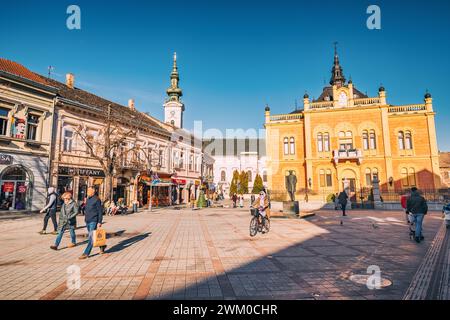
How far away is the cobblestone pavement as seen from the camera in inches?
176

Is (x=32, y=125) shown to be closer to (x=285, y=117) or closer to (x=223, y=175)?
(x=285, y=117)

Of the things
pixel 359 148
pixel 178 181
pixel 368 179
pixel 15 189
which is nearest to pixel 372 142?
pixel 359 148

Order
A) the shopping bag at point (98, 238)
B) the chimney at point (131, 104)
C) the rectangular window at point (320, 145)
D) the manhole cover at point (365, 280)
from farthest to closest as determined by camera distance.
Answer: the rectangular window at point (320, 145)
the chimney at point (131, 104)
the shopping bag at point (98, 238)
the manhole cover at point (365, 280)

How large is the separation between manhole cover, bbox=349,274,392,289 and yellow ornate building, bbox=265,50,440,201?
89.9 feet

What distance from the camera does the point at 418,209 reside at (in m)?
9.16

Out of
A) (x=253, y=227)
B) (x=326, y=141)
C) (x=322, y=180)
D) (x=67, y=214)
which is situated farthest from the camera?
(x=326, y=141)

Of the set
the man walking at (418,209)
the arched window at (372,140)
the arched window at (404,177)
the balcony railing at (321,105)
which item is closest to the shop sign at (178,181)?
the balcony railing at (321,105)

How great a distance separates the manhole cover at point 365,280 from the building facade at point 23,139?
854 inches

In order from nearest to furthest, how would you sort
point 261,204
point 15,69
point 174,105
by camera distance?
point 261,204 → point 15,69 → point 174,105

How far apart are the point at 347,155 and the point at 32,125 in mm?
34547

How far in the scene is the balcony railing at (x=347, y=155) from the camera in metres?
33.1

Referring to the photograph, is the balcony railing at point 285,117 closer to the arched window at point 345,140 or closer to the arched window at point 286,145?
the arched window at point 286,145

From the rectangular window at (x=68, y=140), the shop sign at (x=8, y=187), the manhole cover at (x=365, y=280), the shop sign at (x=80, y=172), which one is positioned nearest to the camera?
the manhole cover at (x=365, y=280)
